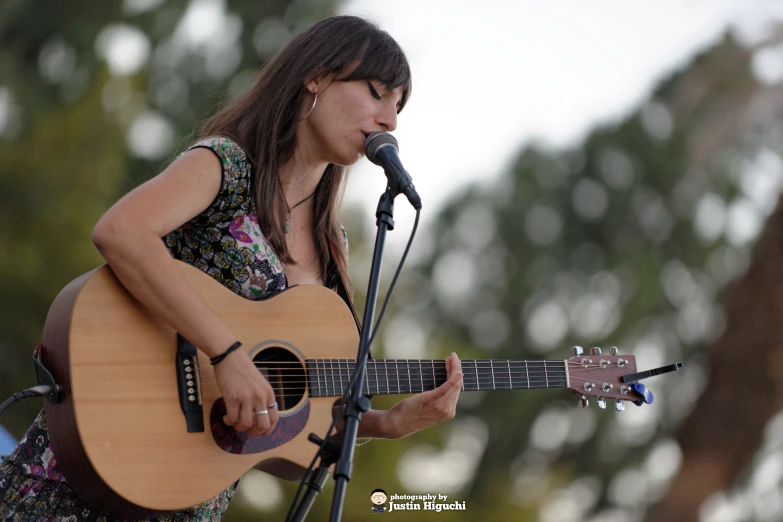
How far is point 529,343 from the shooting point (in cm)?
374

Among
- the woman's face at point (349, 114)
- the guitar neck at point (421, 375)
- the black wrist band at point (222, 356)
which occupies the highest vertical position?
the woman's face at point (349, 114)

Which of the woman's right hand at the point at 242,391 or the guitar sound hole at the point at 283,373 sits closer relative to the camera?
the woman's right hand at the point at 242,391

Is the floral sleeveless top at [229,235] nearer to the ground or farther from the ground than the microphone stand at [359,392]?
farther from the ground

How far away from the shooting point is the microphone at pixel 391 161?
148cm

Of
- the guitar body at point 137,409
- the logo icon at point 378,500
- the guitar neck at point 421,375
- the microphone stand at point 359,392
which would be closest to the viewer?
the microphone stand at point 359,392

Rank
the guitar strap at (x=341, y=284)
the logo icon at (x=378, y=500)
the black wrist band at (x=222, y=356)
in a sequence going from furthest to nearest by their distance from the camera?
the logo icon at (x=378, y=500), the guitar strap at (x=341, y=284), the black wrist band at (x=222, y=356)

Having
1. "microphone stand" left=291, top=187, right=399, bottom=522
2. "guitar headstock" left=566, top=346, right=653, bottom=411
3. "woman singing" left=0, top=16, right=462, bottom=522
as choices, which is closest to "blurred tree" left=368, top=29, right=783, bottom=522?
"guitar headstock" left=566, top=346, right=653, bottom=411

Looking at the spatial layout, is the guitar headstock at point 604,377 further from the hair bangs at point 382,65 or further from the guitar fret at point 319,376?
A: the hair bangs at point 382,65

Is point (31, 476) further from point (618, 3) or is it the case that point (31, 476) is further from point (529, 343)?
point (618, 3)

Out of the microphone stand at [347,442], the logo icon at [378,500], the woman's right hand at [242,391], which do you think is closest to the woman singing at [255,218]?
the woman's right hand at [242,391]

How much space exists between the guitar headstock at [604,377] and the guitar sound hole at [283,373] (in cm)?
80

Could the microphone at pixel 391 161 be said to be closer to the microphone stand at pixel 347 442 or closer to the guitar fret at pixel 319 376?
the microphone stand at pixel 347 442

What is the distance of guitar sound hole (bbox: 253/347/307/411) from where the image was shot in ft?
5.51

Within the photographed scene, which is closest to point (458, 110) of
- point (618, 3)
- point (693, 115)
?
point (618, 3)
